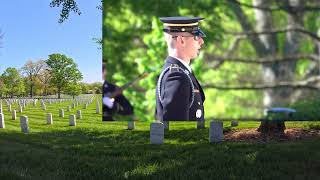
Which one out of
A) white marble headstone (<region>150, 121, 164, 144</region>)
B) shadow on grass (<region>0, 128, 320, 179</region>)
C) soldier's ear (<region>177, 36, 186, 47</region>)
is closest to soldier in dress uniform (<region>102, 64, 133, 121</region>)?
soldier's ear (<region>177, 36, 186, 47</region>)

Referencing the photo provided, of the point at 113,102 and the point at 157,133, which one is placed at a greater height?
the point at 113,102

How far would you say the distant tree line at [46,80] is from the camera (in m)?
90.4

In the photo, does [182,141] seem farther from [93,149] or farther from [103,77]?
[103,77]

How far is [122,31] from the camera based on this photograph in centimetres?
817

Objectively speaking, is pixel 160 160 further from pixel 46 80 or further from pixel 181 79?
pixel 46 80

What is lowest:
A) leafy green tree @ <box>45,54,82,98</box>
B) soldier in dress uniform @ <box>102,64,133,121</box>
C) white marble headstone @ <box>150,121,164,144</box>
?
white marble headstone @ <box>150,121,164,144</box>

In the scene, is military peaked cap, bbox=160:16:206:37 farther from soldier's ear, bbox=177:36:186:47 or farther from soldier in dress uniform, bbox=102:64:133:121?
soldier in dress uniform, bbox=102:64:133:121

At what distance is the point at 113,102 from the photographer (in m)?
8.20

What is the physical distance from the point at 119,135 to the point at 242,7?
12422mm

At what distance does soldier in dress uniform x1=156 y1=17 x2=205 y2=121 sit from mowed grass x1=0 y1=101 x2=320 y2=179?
9.58 ft

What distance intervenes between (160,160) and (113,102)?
5099 millimetres

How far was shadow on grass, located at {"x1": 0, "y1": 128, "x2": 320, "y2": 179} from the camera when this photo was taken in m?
11.0

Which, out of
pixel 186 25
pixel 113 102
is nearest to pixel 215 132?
pixel 113 102

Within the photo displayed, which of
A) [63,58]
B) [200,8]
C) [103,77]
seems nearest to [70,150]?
[103,77]
